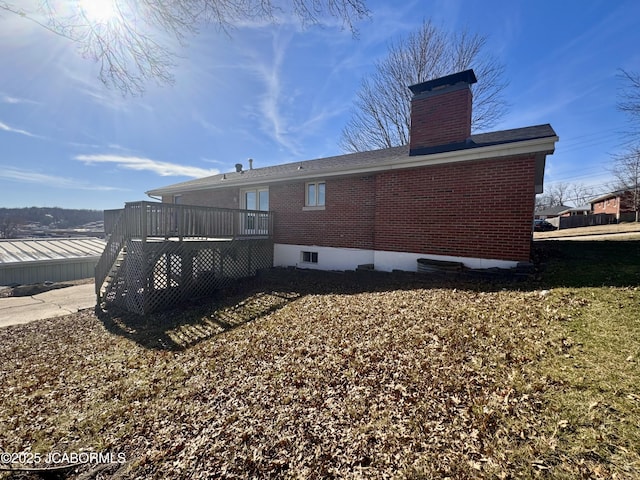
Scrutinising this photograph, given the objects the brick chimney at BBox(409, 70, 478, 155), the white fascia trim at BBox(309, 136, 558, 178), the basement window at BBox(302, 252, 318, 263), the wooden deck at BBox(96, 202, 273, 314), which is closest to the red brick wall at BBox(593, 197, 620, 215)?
the brick chimney at BBox(409, 70, 478, 155)

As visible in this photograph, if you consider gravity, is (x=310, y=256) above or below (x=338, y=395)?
above

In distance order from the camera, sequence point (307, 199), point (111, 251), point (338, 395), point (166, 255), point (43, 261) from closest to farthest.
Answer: point (338, 395)
point (166, 255)
point (111, 251)
point (307, 199)
point (43, 261)

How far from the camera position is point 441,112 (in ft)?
27.2

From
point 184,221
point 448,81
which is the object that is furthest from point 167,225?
point 448,81

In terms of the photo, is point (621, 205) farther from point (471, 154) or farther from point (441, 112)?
point (471, 154)

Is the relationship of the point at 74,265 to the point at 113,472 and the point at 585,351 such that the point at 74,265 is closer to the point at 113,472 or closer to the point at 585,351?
the point at 113,472

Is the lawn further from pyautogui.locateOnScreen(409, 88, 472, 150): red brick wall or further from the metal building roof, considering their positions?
the metal building roof

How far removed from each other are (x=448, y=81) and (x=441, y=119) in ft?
3.76

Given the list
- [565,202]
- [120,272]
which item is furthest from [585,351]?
[565,202]

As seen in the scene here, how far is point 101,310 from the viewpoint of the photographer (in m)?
7.86

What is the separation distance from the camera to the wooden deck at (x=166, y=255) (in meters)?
7.27

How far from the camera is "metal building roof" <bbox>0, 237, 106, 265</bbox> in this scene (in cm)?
1683

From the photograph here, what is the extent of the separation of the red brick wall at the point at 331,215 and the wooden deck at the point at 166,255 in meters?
1.87

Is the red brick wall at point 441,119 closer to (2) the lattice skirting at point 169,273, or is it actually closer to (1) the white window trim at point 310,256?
(1) the white window trim at point 310,256
